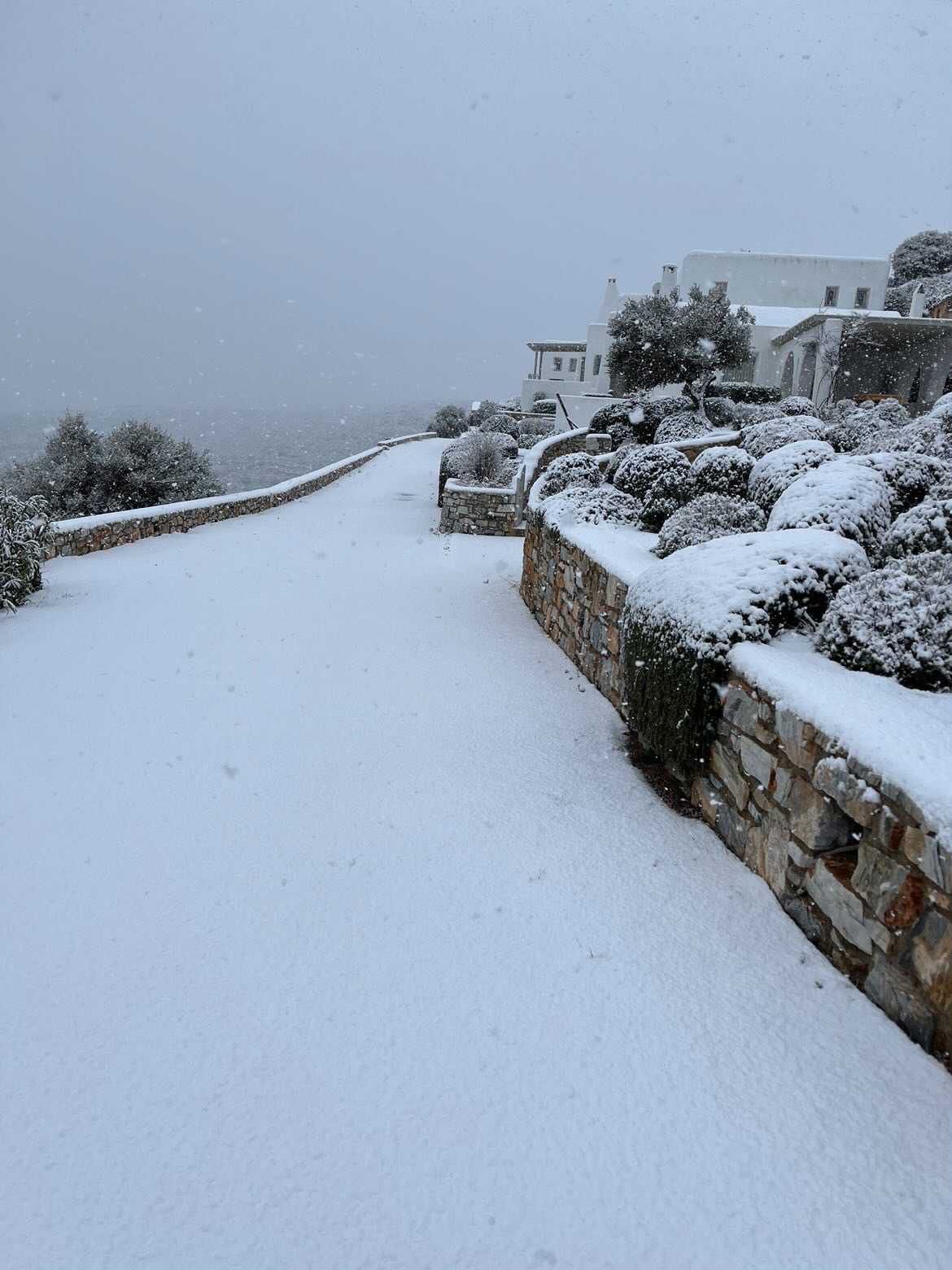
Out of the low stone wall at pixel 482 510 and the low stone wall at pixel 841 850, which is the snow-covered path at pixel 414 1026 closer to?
the low stone wall at pixel 841 850

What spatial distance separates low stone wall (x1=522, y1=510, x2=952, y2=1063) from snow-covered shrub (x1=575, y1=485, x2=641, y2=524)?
12.4ft

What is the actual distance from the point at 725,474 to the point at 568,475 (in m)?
3.63

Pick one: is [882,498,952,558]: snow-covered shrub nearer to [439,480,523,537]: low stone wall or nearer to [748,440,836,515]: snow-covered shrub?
[748,440,836,515]: snow-covered shrub

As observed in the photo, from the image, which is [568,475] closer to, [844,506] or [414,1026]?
[844,506]

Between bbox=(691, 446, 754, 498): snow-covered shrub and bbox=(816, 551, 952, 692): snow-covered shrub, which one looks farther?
bbox=(691, 446, 754, 498): snow-covered shrub

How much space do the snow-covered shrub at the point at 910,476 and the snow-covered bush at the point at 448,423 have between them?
42.9m

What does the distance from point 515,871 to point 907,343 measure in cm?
2706

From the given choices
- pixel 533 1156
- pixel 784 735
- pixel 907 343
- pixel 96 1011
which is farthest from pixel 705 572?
pixel 907 343

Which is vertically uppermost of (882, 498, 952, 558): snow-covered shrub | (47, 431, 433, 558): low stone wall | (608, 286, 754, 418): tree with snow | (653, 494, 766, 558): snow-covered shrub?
(608, 286, 754, 418): tree with snow

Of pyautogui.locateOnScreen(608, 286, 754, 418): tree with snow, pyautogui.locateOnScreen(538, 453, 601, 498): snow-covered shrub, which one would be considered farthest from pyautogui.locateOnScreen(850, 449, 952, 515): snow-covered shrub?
pyautogui.locateOnScreen(608, 286, 754, 418): tree with snow

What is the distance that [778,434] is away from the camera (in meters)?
8.07

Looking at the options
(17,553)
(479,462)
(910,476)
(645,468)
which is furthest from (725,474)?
(479,462)

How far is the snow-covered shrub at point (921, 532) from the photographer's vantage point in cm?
399

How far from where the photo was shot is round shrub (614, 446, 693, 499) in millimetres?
7305
